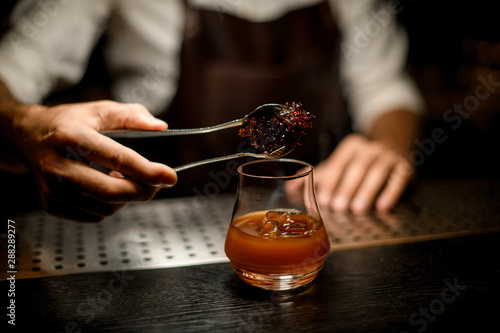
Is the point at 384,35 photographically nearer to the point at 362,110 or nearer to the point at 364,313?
the point at 362,110

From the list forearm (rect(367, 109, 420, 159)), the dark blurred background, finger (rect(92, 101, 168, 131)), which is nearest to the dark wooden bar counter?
finger (rect(92, 101, 168, 131))

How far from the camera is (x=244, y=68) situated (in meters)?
2.41

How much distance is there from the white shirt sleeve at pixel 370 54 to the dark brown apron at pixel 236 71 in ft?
0.36

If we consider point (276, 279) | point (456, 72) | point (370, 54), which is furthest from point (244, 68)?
point (456, 72)

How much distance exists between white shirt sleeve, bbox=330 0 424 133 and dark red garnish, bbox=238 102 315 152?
1.52 m

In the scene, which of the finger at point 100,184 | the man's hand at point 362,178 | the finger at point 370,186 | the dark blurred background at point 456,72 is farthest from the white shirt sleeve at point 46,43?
the dark blurred background at point 456,72

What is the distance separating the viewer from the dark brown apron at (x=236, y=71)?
2.38 meters

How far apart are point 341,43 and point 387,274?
1.76 metres

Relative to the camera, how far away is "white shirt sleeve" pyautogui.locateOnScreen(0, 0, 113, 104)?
6.48ft

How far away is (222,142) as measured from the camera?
247 centimetres

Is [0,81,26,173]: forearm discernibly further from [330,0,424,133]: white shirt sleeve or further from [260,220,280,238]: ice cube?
[330,0,424,133]: white shirt sleeve

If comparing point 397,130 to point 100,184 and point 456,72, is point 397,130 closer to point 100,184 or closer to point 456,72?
point 100,184

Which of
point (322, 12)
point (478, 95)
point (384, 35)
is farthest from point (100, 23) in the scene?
point (478, 95)

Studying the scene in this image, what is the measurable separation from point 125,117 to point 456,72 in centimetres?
352
